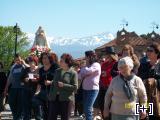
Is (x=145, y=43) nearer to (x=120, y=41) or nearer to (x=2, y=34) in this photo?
(x=120, y=41)

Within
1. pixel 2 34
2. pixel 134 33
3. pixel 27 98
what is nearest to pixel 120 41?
pixel 134 33

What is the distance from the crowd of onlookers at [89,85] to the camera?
7730 millimetres

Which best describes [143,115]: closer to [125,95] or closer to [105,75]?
[125,95]

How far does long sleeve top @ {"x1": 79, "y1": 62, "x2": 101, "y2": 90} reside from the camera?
39.4 ft

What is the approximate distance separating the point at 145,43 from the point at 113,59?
73.6 m

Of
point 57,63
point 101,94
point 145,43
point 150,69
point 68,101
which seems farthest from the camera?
point 145,43

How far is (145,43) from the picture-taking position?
276 feet

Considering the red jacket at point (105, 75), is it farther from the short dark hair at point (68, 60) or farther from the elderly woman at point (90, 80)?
the short dark hair at point (68, 60)

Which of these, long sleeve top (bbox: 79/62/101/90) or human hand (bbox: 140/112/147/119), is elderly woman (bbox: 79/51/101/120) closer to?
long sleeve top (bbox: 79/62/101/90)

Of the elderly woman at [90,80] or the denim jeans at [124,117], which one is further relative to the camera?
the elderly woman at [90,80]

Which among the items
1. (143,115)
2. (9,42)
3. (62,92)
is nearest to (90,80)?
(62,92)

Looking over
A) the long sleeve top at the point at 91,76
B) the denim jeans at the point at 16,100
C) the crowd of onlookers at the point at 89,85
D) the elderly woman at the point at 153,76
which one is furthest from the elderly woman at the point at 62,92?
the denim jeans at the point at 16,100

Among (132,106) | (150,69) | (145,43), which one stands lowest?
(132,106)

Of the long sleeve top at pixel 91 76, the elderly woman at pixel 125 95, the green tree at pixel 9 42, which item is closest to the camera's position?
the elderly woman at pixel 125 95
